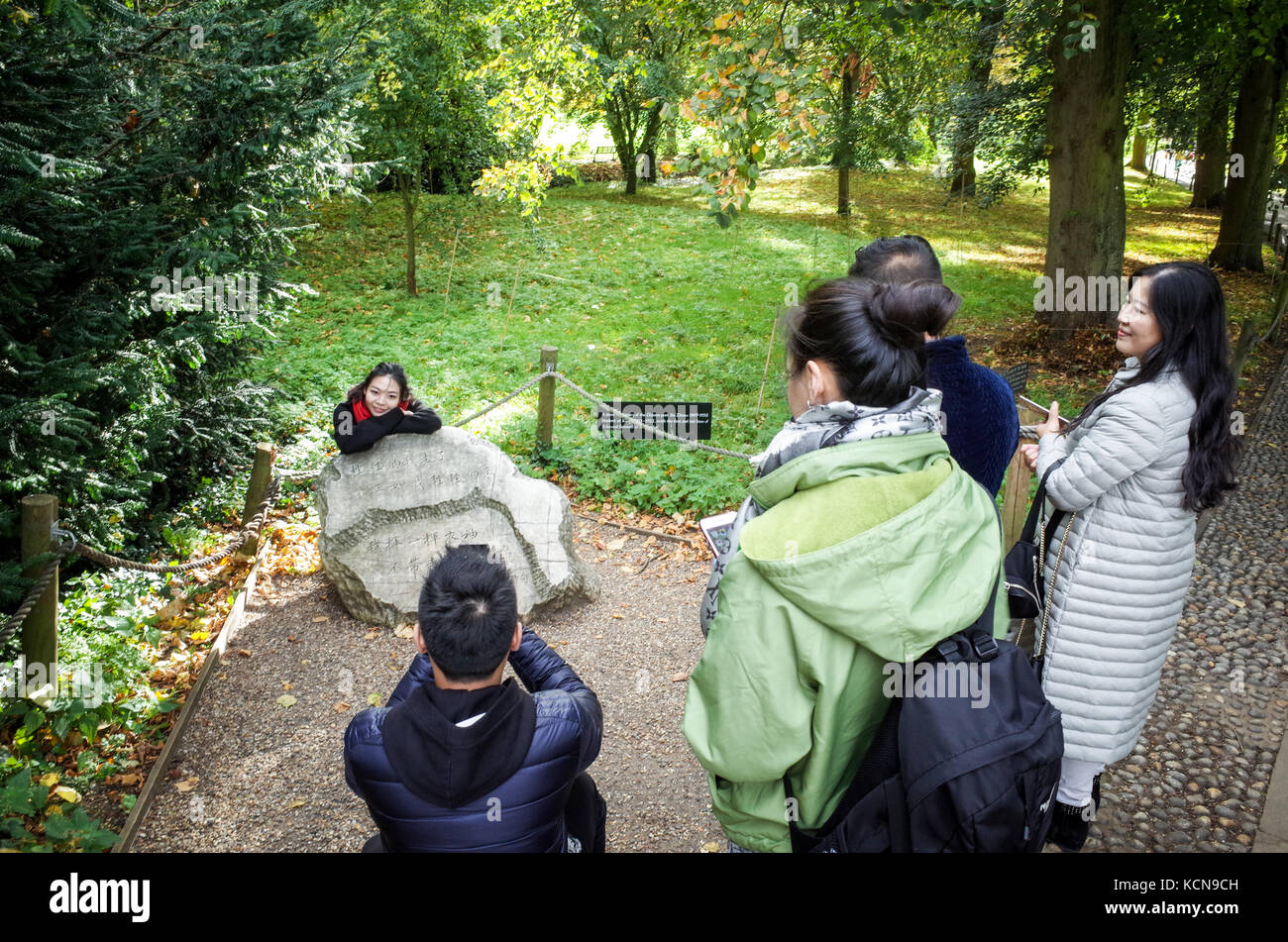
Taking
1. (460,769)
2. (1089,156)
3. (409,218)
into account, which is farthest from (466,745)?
(409,218)

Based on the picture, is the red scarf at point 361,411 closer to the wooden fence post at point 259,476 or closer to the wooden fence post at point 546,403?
the wooden fence post at point 259,476

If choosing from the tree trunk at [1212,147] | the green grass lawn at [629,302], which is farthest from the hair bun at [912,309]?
the tree trunk at [1212,147]

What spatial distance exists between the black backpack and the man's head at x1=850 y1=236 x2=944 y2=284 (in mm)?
1596

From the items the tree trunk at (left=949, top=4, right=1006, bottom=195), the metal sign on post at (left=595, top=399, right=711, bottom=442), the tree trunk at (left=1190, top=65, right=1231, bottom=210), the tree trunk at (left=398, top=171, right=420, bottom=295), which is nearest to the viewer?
the metal sign on post at (left=595, top=399, right=711, bottom=442)

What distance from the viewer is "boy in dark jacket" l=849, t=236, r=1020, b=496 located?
3.04 metres

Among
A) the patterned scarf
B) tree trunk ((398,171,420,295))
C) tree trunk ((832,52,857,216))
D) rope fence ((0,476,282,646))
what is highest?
tree trunk ((832,52,857,216))

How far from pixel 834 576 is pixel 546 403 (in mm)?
6460

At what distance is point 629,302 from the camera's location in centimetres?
1406

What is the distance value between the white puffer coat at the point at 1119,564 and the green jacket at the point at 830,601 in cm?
123

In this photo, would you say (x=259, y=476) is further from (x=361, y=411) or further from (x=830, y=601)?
(x=830, y=601)

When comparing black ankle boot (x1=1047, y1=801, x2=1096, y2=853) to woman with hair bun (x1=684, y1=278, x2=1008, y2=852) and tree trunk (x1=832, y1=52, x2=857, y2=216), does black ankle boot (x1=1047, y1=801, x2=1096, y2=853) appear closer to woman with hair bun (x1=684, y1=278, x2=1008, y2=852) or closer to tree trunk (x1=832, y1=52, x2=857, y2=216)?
woman with hair bun (x1=684, y1=278, x2=1008, y2=852)

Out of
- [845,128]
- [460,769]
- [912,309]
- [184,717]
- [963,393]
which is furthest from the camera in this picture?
[845,128]

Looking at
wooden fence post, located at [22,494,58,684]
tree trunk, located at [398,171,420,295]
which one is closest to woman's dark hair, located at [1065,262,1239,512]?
wooden fence post, located at [22,494,58,684]
